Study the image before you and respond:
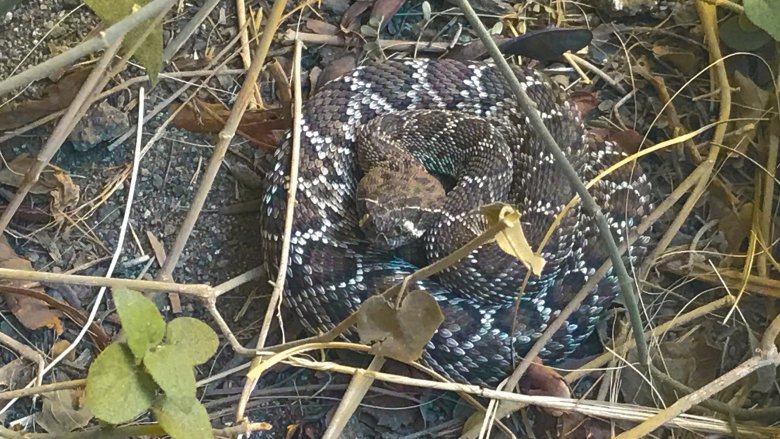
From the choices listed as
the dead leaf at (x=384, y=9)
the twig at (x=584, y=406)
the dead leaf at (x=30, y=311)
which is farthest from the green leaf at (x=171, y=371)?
the dead leaf at (x=384, y=9)

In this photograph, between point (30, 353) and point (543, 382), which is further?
point (543, 382)

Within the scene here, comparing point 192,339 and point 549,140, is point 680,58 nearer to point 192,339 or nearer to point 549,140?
point 549,140

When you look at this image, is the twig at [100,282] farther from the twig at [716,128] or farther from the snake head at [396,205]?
the twig at [716,128]

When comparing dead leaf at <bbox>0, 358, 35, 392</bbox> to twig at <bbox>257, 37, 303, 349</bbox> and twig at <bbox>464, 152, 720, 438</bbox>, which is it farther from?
twig at <bbox>464, 152, 720, 438</bbox>

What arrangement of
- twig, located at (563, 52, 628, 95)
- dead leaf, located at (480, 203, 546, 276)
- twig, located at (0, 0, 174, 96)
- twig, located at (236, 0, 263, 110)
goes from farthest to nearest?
twig, located at (563, 52, 628, 95), twig, located at (236, 0, 263, 110), dead leaf, located at (480, 203, 546, 276), twig, located at (0, 0, 174, 96)

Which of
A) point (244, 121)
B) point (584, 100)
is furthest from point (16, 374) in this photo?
point (584, 100)

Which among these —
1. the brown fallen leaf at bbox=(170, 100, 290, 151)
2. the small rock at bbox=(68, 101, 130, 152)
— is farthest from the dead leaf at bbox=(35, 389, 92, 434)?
the brown fallen leaf at bbox=(170, 100, 290, 151)
